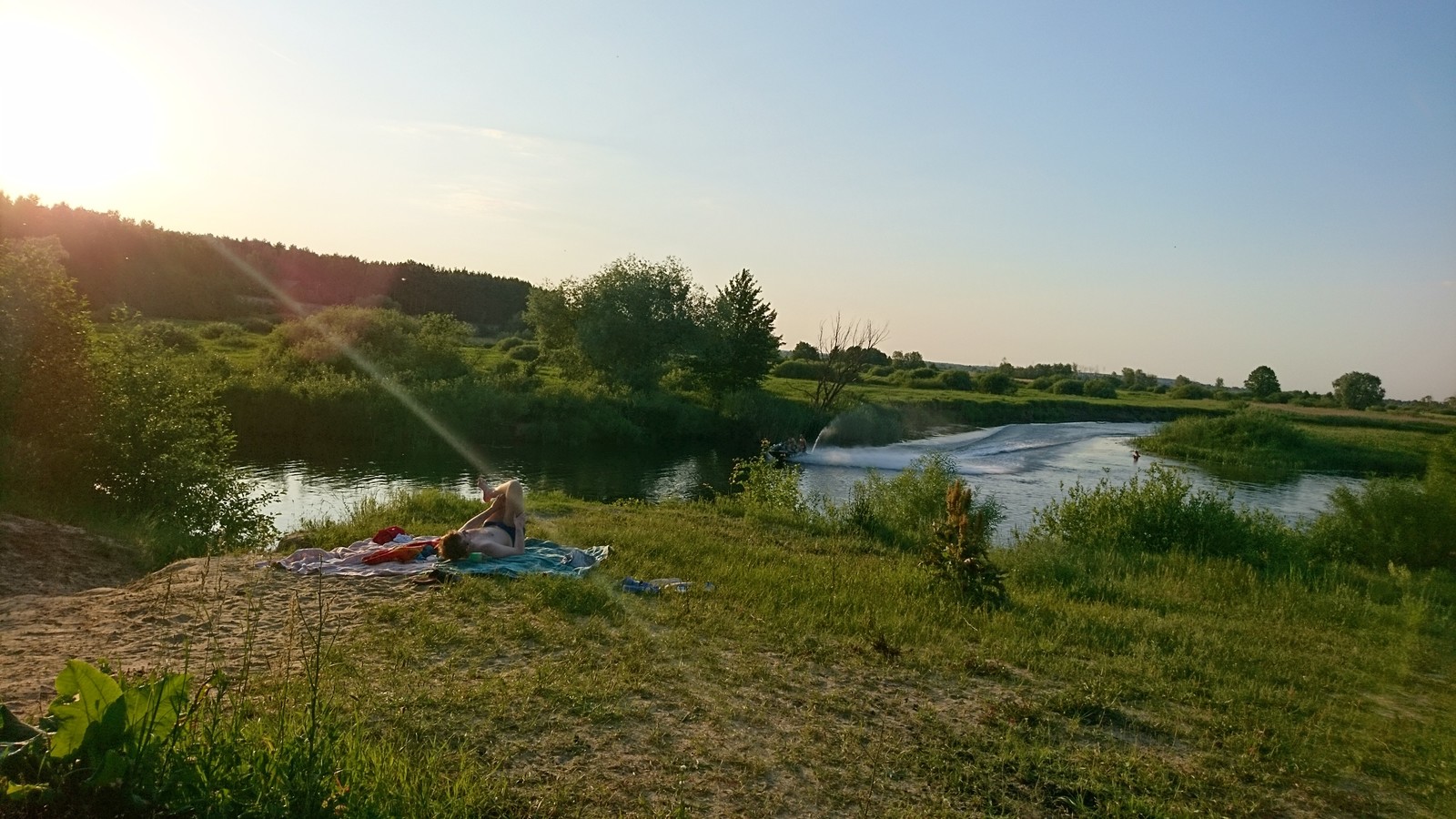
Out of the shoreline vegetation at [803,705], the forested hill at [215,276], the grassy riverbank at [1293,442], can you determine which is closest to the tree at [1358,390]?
the grassy riverbank at [1293,442]

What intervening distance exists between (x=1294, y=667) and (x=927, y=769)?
17.0 feet

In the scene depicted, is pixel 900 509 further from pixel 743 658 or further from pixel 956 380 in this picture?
pixel 956 380

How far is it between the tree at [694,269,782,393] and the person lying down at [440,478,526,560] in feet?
145

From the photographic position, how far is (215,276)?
215 ft

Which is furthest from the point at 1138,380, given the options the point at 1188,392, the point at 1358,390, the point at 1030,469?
the point at 1030,469

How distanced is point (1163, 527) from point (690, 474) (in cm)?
2107

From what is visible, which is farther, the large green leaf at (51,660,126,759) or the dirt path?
the dirt path

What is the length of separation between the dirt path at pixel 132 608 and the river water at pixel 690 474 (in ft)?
31.4

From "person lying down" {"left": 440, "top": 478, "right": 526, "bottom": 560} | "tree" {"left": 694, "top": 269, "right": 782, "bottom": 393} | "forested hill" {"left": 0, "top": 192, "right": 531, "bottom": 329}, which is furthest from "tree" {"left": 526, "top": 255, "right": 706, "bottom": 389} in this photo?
"person lying down" {"left": 440, "top": 478, "right": 526, "bottom": 560}

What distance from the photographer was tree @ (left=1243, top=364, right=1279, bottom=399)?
83.9 metres

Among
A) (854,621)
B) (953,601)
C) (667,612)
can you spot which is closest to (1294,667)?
(953,601)

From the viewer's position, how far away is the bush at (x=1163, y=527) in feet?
54.0

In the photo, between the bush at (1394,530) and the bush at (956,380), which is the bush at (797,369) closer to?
the bush at (956,380)

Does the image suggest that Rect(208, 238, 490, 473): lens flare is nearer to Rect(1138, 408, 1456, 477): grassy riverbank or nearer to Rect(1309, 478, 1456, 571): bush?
Rect(1309, 478, 1456, 571): bush
